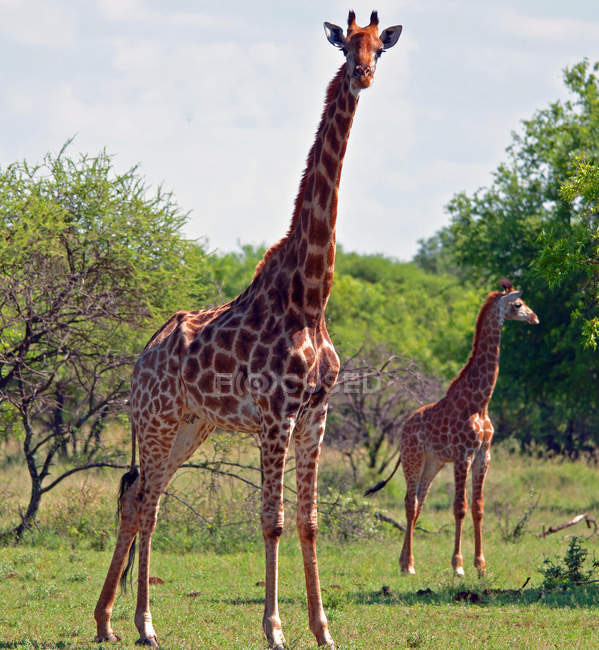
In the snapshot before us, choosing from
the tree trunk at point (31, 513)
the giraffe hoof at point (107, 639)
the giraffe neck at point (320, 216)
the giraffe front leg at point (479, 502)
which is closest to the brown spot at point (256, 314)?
the giraffe neck at point (320, 216)

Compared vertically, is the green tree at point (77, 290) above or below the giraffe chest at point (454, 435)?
above

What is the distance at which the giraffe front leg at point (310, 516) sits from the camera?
6.95 meters

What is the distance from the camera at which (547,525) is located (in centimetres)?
1599

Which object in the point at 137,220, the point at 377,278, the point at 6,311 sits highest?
the point at 377,278

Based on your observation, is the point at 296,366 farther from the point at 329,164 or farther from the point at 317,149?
the point at 317,149

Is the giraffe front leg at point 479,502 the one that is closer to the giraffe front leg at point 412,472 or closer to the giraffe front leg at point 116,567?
the giraffe front leg at point 412,472

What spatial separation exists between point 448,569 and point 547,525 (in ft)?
16.5

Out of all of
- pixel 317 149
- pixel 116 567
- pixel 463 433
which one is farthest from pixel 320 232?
pixel 463 433

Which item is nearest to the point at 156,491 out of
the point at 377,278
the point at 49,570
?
the point at 49,570

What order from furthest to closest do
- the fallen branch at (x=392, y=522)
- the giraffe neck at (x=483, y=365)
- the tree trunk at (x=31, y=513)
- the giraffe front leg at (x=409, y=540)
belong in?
the fallen branch at (x=392, y=522) < the tree trunk at (x=31, y=513) < the giraffe neck at (x=483, y=365) < the giraffe front leg at (x=409, y=540)

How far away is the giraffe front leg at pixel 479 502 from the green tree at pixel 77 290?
5.36 m

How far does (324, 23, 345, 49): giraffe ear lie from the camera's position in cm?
705

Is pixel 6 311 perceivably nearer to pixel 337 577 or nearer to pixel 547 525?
pixel 337 577

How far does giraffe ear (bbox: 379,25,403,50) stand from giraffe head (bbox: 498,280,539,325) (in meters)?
5.97
